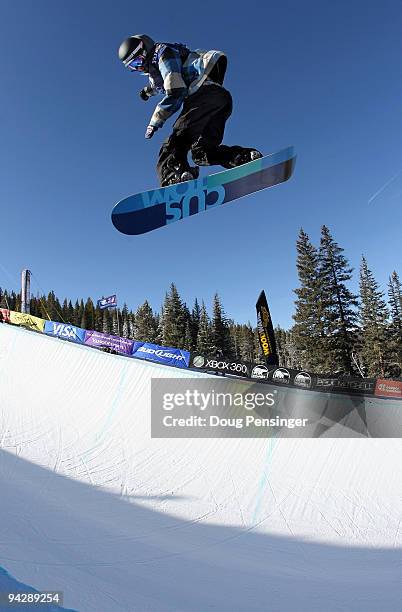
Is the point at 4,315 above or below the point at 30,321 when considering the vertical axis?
above

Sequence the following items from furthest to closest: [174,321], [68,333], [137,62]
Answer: [174,321]
[68,333]
[137,62]

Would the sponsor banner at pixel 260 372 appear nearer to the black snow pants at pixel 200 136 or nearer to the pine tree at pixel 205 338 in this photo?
A: the black snow pants at pixel 200 136

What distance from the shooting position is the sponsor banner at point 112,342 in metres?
17.3

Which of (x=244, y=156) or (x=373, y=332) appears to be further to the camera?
(x=373, y=332)

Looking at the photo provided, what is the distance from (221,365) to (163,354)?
2858mm

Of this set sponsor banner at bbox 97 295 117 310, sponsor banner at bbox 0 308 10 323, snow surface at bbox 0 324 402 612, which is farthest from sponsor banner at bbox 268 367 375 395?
sponsor banner at bbox 0 308 10 323

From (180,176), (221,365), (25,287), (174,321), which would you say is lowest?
(221,365)

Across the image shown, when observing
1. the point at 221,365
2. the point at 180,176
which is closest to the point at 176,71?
the point at 180,176

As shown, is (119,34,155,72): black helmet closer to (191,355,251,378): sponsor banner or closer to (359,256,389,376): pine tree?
(191,355,251,378): sponsor banner

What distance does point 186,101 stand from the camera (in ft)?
12.1

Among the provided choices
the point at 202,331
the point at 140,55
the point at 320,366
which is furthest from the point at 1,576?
the point at 202,331

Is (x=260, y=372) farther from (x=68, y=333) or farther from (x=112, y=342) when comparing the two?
(x=68, y=333)

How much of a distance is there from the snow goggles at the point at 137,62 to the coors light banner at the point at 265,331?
1346 cm

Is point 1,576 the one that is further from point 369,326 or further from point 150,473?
point 369,326
